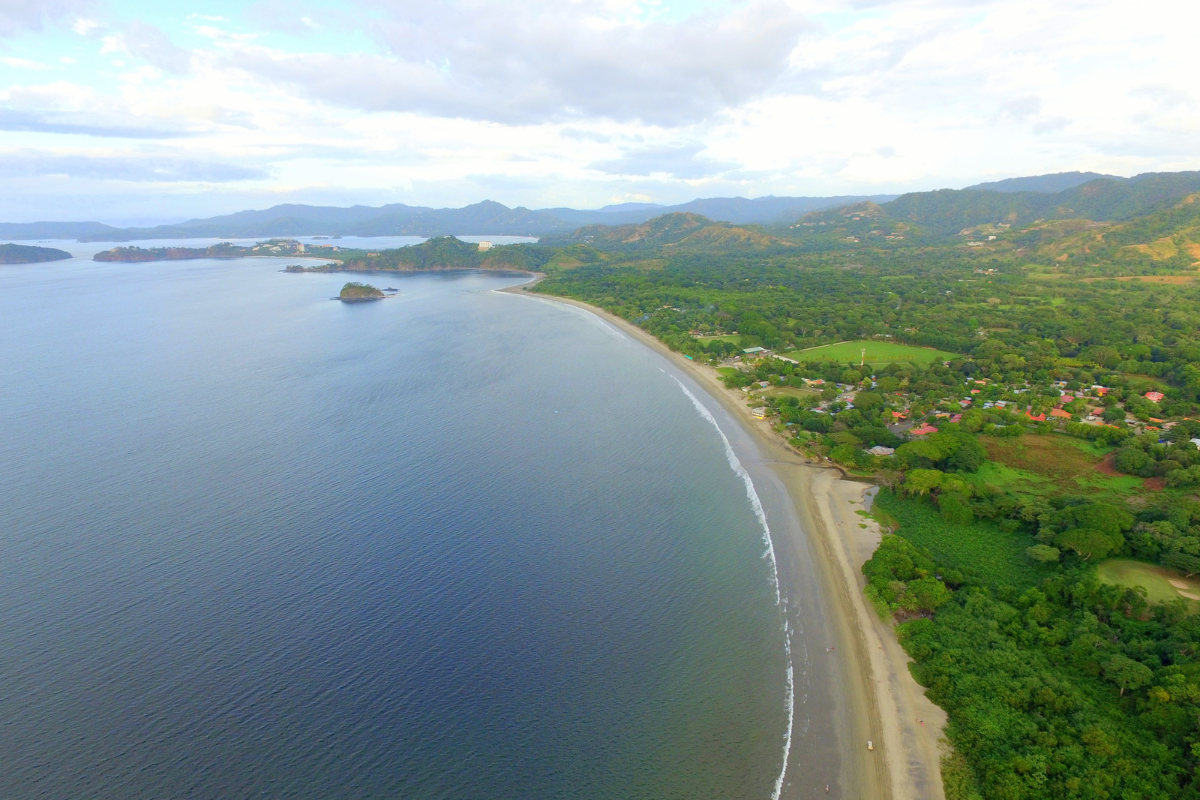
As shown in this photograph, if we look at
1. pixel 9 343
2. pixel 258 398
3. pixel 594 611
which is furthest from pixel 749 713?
pixel 9 343

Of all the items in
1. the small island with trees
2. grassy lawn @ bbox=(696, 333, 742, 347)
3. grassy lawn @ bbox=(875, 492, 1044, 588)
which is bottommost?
grassy lawn @ bbox=(875, 492, 1044, 588)

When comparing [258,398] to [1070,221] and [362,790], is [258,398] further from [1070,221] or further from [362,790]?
[1070,221]

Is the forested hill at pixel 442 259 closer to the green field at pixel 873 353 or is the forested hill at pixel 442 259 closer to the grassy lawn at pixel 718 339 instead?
the grassy lawn at pixel 718 339

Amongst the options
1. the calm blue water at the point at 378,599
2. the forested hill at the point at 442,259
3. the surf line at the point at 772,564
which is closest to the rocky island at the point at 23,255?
the forested hill at the point at 442,259

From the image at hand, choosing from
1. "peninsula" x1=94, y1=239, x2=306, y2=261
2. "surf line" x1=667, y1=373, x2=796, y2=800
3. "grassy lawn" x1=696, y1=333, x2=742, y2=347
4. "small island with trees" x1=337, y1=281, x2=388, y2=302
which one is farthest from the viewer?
"peninsula" x1=94, y1=239, x2=306, y2=261

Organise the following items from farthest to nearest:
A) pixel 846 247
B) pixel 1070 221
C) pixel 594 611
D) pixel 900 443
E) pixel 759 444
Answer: pixel 846 247, pixel 1070 221, pixel 759 444, pixel 900 443, pixel 594 611

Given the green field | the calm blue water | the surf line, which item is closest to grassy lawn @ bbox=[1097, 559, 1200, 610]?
the surf line

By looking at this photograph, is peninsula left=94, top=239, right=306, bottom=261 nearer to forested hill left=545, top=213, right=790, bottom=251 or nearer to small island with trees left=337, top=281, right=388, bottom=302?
forested hill left=545, top=213, right=790, bottom=251
